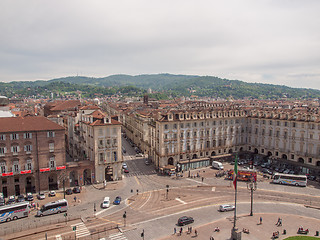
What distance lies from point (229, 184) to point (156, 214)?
31.4m

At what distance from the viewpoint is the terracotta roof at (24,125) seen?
224 feet

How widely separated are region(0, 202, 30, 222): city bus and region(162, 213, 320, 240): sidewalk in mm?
32932

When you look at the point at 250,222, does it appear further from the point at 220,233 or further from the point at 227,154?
the point at 227,154

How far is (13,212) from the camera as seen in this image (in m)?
56.2

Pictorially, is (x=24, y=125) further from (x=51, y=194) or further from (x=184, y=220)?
(x=184, y=220)

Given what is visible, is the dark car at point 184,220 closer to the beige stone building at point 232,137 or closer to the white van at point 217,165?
the beige stone building at point 232,137

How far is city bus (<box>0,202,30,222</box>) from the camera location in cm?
5546

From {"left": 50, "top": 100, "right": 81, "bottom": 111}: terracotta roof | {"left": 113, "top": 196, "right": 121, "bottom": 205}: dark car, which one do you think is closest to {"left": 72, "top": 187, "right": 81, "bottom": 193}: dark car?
{"left": 113, "top": 196, "right": 121, "bottom": 205}: dark car

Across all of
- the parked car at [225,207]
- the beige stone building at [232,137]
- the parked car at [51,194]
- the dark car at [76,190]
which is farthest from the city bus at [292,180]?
the parked car at [51,194]

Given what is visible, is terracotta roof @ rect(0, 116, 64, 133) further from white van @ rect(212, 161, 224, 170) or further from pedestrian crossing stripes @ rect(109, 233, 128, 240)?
white van @ rect(212, 161, 224, 170)

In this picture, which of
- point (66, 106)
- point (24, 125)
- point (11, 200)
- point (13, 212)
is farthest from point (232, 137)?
point (66, 106)

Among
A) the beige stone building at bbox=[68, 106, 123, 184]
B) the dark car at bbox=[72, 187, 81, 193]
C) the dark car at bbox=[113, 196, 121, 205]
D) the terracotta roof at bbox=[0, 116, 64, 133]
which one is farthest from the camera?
the beige stone building at bbox=[68, 106, 123, 184]

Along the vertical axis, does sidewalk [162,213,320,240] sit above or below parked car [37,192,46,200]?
below

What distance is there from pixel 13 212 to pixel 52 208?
7952mm
